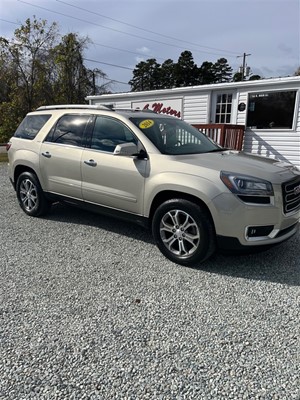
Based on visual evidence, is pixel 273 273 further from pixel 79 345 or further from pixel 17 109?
pixel 17 109

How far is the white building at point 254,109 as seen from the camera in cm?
909

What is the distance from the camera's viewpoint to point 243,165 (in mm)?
3498

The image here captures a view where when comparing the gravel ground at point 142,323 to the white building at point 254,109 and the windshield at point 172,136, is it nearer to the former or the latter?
the windshield at point 172,136

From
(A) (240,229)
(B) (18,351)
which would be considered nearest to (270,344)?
(A) (240,229)

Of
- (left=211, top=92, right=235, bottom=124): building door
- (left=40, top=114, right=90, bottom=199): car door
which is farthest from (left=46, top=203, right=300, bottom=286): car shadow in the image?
(left=211, top=92, right=235, bottom=124): building door

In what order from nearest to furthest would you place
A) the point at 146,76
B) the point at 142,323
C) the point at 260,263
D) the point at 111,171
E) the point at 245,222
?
the point at 142,323
the point at 245,222
the point at 260,263
the point at 111,171
the point at 146,76

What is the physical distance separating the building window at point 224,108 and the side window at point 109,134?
7056mm

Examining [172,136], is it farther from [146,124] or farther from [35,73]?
[35,73]

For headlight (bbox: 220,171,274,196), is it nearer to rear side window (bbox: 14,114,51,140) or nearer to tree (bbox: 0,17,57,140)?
rear side window (bbox: 14,114,51,140)

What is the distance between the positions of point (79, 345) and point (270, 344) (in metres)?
1.43

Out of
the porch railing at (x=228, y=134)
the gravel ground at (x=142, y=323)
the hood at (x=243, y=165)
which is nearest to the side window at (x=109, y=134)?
the hood at (x=243, y=165)

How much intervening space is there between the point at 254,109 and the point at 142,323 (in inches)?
346

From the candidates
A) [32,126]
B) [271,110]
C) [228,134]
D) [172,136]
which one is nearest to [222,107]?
[228,134]

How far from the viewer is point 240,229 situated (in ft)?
10.6
